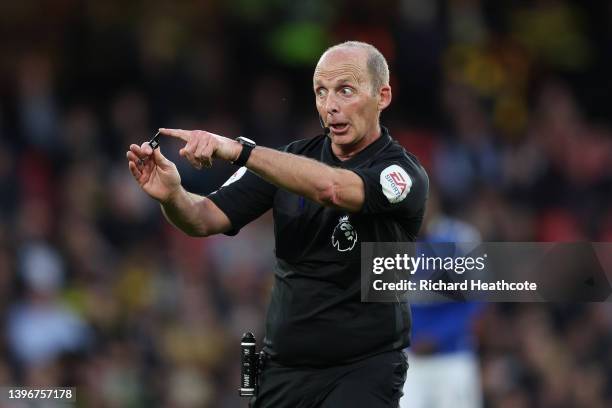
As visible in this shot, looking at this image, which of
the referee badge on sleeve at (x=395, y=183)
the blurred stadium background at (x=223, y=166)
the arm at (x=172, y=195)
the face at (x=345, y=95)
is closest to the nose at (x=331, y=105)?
the face at (x=345, y=95)

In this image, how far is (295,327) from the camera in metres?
4.95

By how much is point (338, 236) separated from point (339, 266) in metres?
0.12

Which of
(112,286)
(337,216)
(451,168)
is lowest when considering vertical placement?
(337,216)

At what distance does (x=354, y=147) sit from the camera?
16.8 ft

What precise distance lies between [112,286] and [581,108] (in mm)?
4374

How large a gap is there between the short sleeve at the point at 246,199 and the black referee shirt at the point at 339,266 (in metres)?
0.14

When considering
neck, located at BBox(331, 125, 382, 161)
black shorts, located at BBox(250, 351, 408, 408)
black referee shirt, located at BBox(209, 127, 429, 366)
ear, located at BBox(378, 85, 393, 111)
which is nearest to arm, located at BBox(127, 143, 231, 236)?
black referee shirt, located at BBox(209, 127, 429, 366)

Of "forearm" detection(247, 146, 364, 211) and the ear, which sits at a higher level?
the ear

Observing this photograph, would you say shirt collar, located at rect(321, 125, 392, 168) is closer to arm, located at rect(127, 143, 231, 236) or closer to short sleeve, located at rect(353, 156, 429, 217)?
short sleeve, located at rect(353, 156, 429, 217)

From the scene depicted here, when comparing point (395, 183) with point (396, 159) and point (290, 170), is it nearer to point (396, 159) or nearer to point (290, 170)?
point (396, 159)

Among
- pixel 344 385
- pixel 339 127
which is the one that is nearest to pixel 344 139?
pixel 339 127

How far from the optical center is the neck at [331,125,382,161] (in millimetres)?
5109

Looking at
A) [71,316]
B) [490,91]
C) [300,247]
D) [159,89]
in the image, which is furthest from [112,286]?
[300,247]

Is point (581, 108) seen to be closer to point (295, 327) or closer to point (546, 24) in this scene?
point (546, 24)
